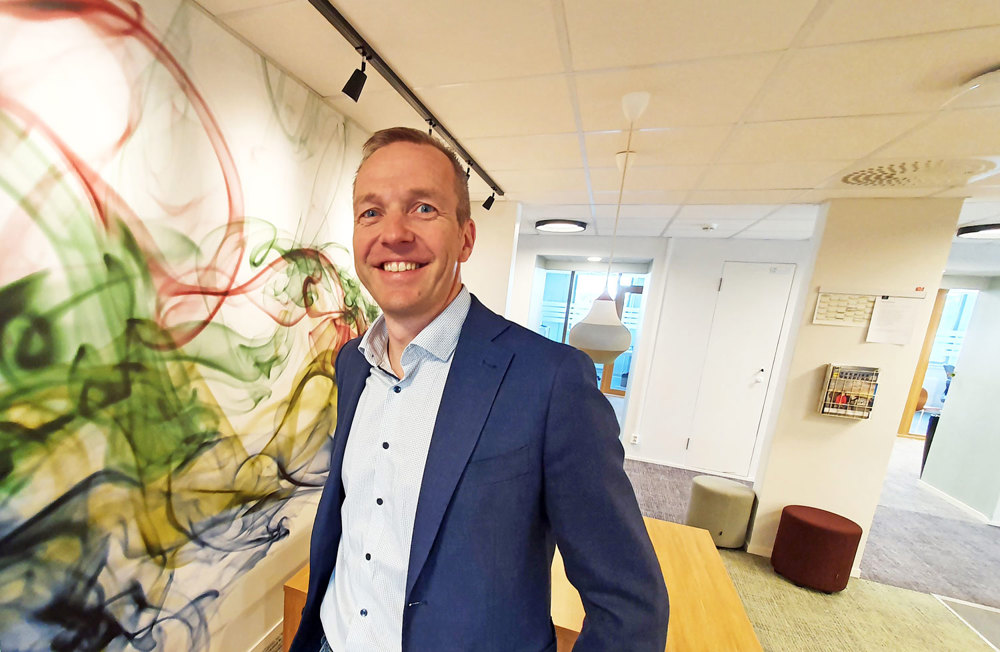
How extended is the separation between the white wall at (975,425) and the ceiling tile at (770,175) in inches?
156

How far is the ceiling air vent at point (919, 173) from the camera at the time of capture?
6.20ft

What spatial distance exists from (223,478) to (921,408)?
32.8 ft

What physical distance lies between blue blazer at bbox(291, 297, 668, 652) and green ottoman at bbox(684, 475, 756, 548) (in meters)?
2.76

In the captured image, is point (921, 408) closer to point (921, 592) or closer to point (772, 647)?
point (921, 592)

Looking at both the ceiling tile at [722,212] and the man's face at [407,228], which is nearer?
the man's face at [407,228]

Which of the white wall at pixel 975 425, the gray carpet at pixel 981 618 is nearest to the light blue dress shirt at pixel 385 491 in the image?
the gray carpet at pixel 981 618

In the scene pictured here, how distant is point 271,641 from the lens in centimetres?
179

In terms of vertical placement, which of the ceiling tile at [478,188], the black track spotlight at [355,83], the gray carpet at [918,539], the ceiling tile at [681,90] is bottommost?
the gray carpet at [918,539]

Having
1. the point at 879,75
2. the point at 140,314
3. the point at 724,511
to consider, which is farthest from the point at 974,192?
the point at 140,314

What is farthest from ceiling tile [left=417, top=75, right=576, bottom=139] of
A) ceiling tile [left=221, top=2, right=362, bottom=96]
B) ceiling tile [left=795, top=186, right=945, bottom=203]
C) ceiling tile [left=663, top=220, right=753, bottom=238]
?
ceiling tile [left=663, top=220, right=753, bottom=238]

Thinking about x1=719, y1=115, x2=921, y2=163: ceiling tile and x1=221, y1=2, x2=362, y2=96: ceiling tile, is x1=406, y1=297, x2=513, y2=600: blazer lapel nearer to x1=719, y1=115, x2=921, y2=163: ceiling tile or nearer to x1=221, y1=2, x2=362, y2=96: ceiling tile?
x1=221, y1=2, x2=362, y2=96: ceiling tile

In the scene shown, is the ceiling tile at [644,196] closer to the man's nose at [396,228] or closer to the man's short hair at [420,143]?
the man's short hair at [420,143]

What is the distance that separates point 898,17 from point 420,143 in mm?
1486

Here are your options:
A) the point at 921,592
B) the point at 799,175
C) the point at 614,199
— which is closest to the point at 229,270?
the point at 614,199
